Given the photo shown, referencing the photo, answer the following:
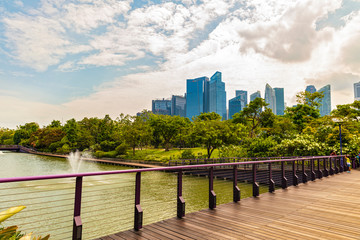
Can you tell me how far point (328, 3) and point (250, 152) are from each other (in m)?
20.3

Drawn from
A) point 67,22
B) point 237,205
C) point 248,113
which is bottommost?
point 237,205

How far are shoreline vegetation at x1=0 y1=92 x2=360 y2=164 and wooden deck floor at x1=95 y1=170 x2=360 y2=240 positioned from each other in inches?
686

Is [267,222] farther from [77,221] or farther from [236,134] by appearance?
[236,134]

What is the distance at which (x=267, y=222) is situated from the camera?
13.4ft

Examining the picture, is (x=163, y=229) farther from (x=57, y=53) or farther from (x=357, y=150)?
(x=57, y=53)

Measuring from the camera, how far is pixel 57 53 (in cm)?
2700

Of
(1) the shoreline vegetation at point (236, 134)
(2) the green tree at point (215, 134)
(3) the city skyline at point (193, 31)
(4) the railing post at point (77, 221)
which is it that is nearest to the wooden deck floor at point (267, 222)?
(4) the railing post at point (77, 221)

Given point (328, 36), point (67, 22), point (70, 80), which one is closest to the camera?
point (328, 36)

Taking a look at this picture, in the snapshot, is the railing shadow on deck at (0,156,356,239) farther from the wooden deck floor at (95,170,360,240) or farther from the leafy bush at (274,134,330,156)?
the leafy bush at (274,134,330,156)

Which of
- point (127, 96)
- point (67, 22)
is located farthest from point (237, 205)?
point (127, 96)

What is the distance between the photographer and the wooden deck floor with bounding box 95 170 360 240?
343 cm

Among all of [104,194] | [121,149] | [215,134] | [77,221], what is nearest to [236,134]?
[215,134]

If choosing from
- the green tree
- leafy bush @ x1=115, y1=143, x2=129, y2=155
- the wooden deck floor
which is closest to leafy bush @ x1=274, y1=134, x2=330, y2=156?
the green tree

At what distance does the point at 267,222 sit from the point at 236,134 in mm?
29649
